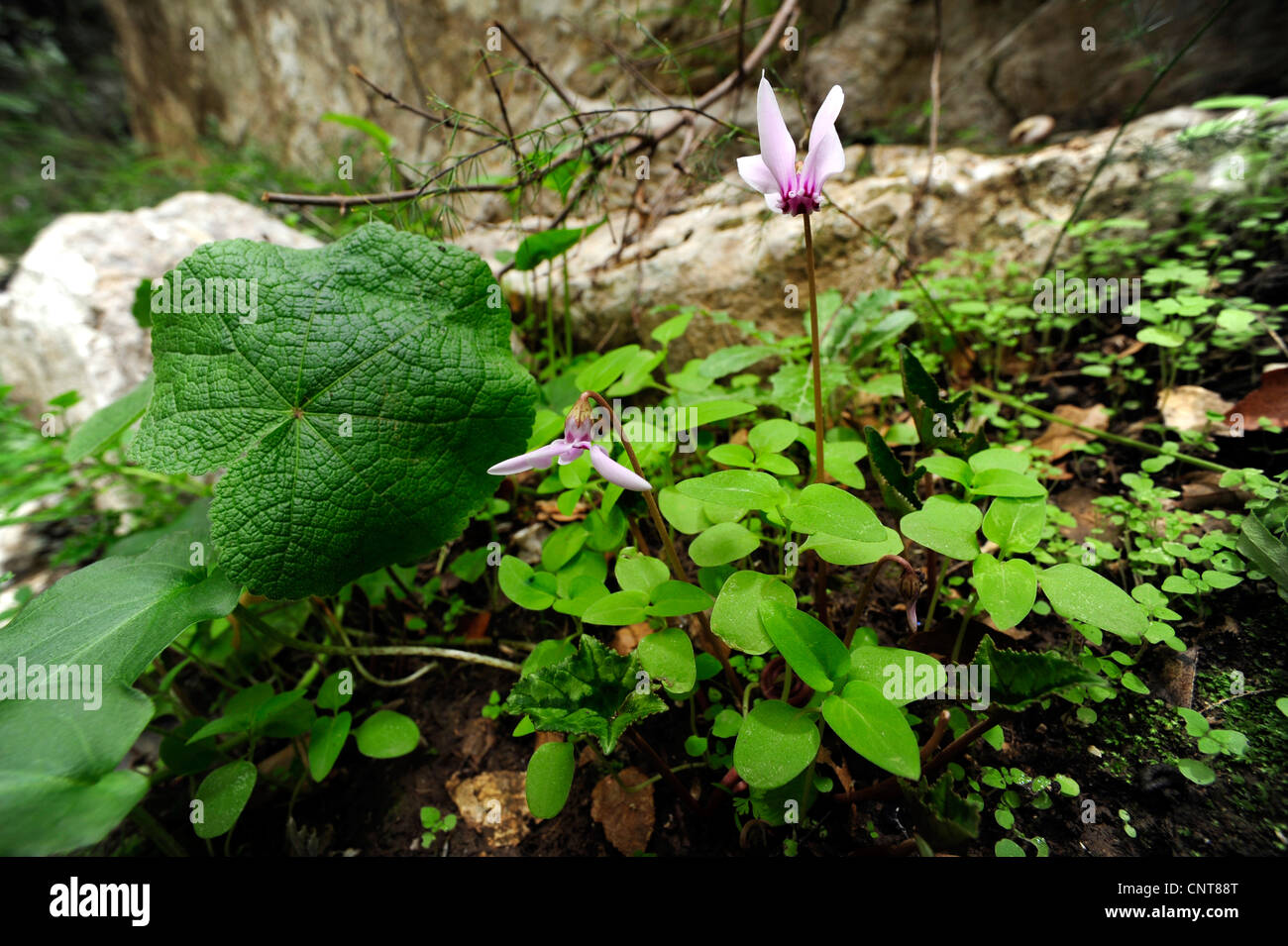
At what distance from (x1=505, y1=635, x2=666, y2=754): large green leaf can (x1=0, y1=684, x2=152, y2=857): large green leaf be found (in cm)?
60

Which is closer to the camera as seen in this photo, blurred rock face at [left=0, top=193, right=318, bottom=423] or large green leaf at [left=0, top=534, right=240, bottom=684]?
large green leaf at [left=0, top=534, right=240, bottom=684]

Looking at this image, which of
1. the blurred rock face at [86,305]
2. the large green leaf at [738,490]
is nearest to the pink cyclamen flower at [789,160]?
the large green leaf at [738,490]

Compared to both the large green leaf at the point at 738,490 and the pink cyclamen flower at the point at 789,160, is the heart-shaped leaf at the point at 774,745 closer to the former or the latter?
the large green leaf at the point at 738,490

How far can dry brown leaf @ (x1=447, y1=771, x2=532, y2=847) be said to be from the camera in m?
1.38

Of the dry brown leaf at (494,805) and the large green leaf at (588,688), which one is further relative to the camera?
the dry brown leaf at (494,805)

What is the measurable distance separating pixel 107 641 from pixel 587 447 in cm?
101

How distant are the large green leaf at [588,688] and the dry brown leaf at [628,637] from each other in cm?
53

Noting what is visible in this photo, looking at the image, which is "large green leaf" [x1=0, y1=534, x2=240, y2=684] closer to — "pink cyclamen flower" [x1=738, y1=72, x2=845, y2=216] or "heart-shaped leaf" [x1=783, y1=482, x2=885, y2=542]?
"heart-shaped leaf" [x1=783, y1=482, x2=885, y2=542]

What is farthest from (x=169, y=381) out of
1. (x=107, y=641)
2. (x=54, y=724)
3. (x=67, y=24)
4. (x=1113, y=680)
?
(x=67, y=24)

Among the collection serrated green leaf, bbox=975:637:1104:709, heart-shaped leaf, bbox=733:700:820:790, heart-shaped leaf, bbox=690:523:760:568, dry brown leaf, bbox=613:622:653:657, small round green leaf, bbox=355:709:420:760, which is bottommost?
small round green leaf, bbox=355:709:420:760

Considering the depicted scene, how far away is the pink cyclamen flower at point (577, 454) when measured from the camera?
3.34ft

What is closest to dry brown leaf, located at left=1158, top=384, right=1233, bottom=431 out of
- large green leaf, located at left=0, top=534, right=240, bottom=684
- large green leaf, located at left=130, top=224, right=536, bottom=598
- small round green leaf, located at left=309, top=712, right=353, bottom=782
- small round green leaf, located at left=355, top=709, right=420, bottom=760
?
large green leaf, located at left=130, top=224, right=536, bottom=598

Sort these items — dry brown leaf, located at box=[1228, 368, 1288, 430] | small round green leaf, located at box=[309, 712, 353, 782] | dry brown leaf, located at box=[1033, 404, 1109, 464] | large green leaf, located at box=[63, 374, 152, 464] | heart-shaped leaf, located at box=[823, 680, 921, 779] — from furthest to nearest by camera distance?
dry brown leaf, located at box=[1033, 404, 1109, 464] < large green leaf, located at box=[63, 374, 152, 464] < dry brown leaf, located at box=[1228, 368, 1288, 430] < small round green leaf, located at box=[309, 712, 353, 782] < heart-shaped leaf, located at box=[823, 680, 921, 779]

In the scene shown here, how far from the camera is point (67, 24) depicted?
29.7 feet
